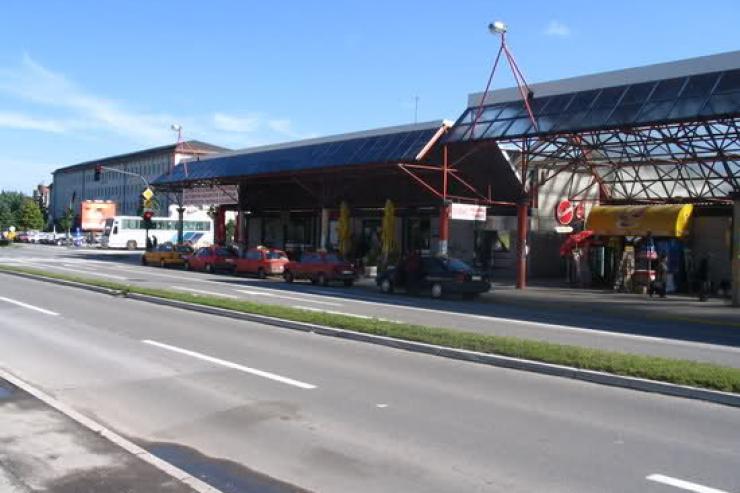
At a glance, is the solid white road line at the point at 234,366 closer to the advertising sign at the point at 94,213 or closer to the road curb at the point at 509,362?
the road curb at the point at 509,362

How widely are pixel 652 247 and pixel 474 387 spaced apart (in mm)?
24034

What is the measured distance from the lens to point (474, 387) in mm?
9906

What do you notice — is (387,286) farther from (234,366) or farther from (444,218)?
(234,366)

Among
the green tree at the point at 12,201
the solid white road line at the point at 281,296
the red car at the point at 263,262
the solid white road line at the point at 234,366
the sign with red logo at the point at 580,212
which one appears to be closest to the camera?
the solid white road line at the point at 234,366

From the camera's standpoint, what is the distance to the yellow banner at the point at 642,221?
3266 cm

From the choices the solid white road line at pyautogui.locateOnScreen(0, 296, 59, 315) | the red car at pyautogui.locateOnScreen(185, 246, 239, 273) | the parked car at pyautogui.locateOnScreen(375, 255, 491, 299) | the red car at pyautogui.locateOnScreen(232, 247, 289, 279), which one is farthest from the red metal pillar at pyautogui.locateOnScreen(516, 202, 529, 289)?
the solid white road line at pyautogui.locateOnScreen(0, 296, 59, 315)

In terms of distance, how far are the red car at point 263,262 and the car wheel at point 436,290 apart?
1219 centimetres

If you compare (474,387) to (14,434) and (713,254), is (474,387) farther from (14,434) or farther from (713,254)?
(713,254)

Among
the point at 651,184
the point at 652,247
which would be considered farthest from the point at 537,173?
the point at 652,247

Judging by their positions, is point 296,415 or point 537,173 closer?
point 296,415

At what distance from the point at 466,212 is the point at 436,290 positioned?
17.0 feet

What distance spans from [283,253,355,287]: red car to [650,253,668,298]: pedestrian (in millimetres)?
12291

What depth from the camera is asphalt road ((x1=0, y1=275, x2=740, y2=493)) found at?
625cm

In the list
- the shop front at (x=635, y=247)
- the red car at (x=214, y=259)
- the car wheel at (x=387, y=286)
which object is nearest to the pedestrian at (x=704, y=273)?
the shop front at (x=635, y=247)
